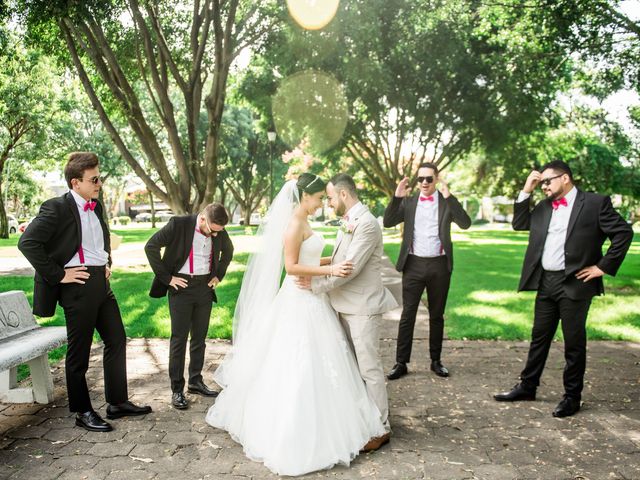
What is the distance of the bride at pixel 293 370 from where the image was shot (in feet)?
12.7

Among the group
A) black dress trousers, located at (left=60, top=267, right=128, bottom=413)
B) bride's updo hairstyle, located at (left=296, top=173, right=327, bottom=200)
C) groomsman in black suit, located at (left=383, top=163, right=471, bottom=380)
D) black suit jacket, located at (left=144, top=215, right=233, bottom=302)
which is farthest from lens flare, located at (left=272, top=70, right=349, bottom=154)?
black dress trousers, located at (left=60, top=267, right=128, bottom=413)

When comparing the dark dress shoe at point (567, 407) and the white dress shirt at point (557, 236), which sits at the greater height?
the white dress shirt at point (557, 236)

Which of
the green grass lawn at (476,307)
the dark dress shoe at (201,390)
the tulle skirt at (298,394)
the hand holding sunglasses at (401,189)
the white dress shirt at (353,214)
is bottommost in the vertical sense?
the green grass lawn at (476,307)

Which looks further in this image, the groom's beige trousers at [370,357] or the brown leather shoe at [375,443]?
the groom's beige trousers at [370,357]

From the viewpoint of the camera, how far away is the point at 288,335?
4223 millimetres

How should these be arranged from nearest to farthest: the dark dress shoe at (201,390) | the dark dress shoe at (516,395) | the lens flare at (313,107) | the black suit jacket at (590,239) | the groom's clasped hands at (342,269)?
the groom's clasped hands at (342,269), the black suit jacket at (590,239), the dark dress shoe at (516,395), the dark dress shoe at (201,390), the lens flare at (313,107)

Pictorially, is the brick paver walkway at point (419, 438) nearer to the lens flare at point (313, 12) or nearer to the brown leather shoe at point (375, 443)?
the brown leather shoe at point (375, 443)

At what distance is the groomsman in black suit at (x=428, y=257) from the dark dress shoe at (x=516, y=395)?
0.88 m

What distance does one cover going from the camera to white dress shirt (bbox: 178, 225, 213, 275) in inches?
209

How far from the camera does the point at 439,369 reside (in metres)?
6.16

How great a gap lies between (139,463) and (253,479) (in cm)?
94

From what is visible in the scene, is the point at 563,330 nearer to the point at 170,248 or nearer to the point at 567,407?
the point at 567,407

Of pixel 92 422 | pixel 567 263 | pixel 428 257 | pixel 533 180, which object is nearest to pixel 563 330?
pixel 567 263

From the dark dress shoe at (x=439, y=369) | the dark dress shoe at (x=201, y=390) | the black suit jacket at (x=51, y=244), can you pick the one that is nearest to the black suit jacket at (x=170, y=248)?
the black suit jacket at (x=51, y=244)
